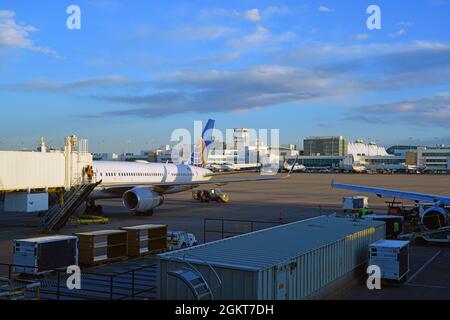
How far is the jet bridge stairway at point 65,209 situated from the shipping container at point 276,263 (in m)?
14.6

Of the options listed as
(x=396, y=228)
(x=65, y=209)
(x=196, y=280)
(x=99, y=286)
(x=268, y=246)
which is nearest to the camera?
(x=196, y=280)

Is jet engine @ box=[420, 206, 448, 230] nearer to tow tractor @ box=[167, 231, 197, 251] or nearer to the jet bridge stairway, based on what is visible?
tow tractor @ box=[167, 231, 197, 251]

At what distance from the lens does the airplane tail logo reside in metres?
54.6

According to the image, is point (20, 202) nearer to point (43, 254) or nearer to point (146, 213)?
point (43, 254)

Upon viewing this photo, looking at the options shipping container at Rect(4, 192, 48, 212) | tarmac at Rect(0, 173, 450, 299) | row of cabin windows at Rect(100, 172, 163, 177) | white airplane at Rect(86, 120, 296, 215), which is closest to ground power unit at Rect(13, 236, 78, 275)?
tarmac at Rect(0, 173, 450, 299)

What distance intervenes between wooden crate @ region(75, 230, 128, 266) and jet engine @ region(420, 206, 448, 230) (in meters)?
15.5

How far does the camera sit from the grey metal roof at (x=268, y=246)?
1198 centimetres

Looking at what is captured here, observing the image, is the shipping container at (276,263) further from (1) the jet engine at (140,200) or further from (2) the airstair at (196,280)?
(1) the jet engine at (140,200)

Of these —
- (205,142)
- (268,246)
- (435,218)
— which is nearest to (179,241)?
(268,246)

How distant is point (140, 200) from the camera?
33156 millimetres

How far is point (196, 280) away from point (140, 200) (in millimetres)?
22741

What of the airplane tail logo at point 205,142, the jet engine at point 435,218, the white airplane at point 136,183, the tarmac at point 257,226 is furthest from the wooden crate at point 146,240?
the airplane tail logo at point 205,142
